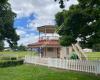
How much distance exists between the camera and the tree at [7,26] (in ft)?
166

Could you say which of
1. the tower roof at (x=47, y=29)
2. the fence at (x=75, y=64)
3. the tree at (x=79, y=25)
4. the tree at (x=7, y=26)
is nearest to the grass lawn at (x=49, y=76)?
the fence at (x=75, y=64)

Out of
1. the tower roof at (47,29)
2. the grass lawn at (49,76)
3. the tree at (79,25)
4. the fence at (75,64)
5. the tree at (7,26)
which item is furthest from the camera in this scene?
the tree at (7,26)

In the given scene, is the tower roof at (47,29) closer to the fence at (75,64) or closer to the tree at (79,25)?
the fence at (75,64)

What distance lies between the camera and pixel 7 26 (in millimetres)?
54219

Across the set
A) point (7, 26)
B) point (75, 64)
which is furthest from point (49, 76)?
point (7, 26)

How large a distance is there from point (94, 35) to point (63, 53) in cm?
2084

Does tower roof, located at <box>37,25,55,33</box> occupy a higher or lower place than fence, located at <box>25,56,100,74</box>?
higher

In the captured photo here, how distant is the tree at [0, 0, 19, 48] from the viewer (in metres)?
50.5

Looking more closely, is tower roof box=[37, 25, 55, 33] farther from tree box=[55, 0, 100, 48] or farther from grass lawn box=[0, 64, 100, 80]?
tree box=[55, 0, 100, 48]

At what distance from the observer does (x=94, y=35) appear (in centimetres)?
2180

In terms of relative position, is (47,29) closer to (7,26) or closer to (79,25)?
(7,26)

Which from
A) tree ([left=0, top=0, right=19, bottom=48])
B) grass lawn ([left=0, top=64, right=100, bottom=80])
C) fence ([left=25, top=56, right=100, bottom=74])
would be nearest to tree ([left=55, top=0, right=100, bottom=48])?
fence ([left=25, top=56, right=100, bottom=74])

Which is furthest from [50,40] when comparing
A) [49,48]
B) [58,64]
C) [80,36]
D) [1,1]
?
[1,1]

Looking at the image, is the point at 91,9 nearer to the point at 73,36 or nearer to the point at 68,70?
the point at 73,36
